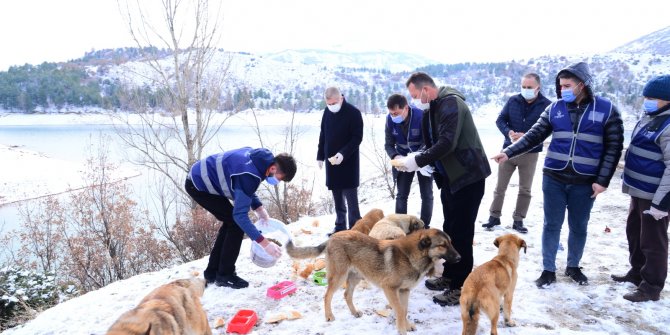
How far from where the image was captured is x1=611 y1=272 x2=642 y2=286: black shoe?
4.55m

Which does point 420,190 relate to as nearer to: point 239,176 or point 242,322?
point 239,176

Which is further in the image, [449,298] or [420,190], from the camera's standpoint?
[420,190]

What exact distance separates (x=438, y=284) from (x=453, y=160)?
5.62 feet

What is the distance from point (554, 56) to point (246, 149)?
21254cm

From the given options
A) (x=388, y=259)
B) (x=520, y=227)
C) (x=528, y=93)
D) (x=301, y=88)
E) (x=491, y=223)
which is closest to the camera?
(x=388, y=259)

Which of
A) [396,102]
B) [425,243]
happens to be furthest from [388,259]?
[396,102]

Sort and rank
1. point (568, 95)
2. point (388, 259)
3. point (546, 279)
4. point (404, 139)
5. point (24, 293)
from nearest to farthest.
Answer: point (388, 259) < point (568, 95) < point (546, 279) < point (404, 139) < point (24, 293)

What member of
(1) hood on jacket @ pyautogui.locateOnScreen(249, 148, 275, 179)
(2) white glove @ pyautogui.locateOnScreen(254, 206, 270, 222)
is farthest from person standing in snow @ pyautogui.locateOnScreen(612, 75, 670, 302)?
(2) white glove @ pyautogui.locateOnScreen(254, 206, 270, 222)

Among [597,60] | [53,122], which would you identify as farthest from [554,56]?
[53,122]

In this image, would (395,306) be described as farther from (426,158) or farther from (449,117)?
(449,117)

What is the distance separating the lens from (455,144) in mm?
3828

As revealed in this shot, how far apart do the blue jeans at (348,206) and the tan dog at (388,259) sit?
2340 mm

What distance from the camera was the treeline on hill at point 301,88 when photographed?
6341 cm

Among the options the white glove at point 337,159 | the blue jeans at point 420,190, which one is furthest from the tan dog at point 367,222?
the white glove at point 337,159
